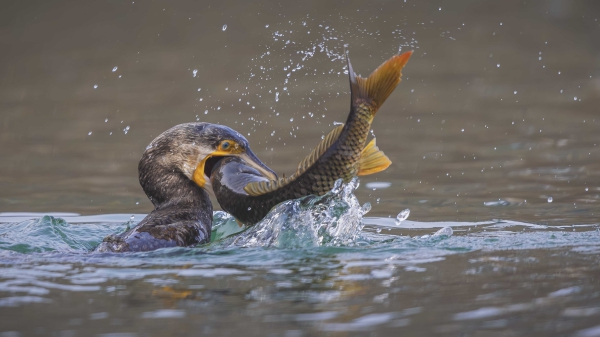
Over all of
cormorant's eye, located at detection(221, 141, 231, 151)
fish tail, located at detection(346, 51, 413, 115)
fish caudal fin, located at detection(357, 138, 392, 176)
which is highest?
fish tail, located at detection(346, 51, 413, 115)

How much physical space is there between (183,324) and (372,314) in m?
0.74

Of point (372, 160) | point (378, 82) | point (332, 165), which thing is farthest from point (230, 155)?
point (378, 82)

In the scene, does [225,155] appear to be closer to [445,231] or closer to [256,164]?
[256,164]

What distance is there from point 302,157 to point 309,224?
365 centimetres

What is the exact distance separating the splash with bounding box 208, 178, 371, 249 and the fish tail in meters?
0.51

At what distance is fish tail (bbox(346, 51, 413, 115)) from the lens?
4.28 m

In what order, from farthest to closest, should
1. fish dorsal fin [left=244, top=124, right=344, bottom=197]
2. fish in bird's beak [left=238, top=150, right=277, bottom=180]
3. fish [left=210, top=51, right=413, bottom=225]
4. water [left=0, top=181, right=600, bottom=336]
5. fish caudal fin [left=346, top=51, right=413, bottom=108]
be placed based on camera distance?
fish in bird's beak [left=238, top=150, right=277, bottom=180], fish dorsal fin [left=244, top=124, right=344, bottom=197], fish [left=210, top=51, right=413, bottom=225], fish caudal fin [left=346, top=51, right=413, bottom=108], water [left=0, top=181, right=600, bottom=336]

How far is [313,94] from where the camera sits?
11.4 m

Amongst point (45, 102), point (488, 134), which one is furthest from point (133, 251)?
point (45, 102)

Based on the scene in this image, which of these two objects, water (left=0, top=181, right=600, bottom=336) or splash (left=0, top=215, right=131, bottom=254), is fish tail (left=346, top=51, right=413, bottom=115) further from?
splash (left=0, top=215, right=131, bottom=254)

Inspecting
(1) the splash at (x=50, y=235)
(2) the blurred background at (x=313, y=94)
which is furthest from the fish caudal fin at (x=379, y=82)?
(2) the blurred background at (x=313, y=94)

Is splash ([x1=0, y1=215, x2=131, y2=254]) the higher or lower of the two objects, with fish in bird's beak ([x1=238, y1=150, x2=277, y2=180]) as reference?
lower

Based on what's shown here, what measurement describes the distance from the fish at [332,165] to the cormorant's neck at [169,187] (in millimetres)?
393

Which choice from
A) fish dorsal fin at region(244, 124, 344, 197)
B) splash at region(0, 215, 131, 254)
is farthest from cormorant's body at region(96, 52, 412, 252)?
splash at region(0, 215, 131, 254)
